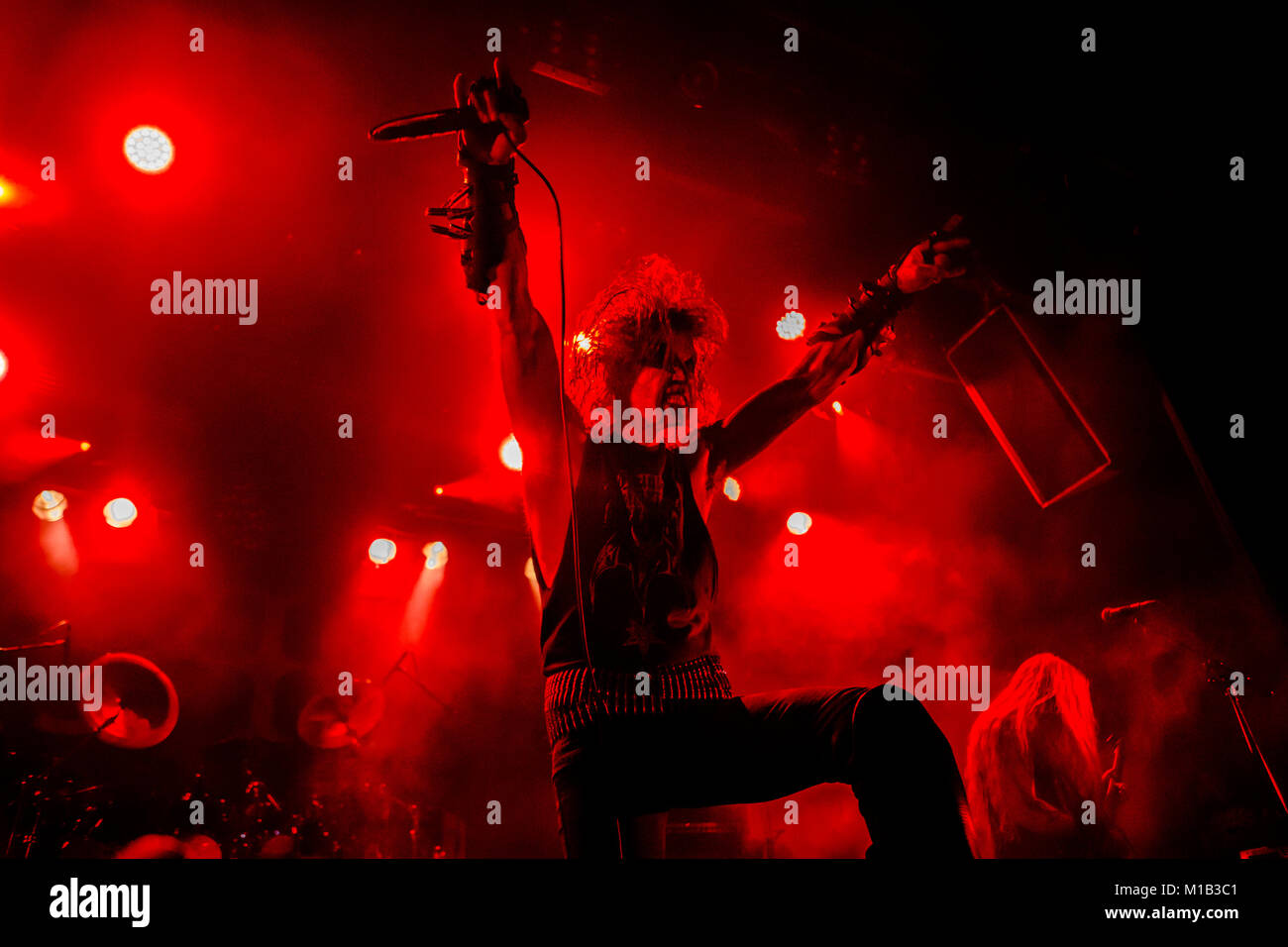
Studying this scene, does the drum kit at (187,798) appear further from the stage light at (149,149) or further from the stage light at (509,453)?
the stage light at (149,149)

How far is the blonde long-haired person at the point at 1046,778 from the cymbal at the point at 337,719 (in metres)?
3.98

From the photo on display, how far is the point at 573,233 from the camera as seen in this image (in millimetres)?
4113

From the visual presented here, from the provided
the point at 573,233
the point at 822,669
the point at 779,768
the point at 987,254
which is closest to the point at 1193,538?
the point at 987,254

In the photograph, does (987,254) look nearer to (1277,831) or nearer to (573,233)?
(573,233)

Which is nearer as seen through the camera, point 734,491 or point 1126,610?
point 1126,610

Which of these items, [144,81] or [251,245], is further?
Result: [251,245]

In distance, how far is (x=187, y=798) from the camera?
4.83m

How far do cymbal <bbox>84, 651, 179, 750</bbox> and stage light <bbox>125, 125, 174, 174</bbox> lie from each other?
3.15 m

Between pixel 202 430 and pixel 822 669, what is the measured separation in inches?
181

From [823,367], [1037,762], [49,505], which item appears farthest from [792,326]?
[49,505]

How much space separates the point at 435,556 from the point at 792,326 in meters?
3.34

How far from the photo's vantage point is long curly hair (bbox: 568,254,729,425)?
2.50 meters

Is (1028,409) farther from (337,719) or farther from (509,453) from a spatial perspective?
(337,719)

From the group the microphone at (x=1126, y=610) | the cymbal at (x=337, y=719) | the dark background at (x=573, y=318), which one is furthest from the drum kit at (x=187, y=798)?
the microphone at (x=1126, y=610)
